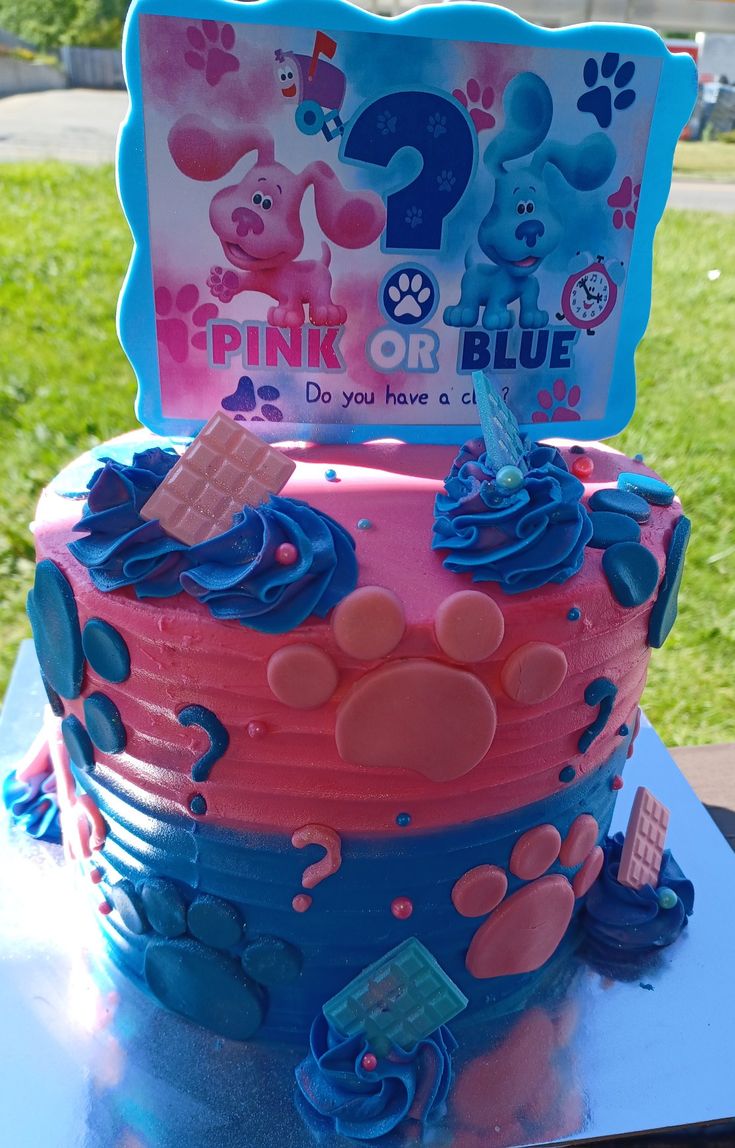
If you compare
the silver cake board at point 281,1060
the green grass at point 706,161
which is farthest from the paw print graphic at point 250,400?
the green grass at point 706,161

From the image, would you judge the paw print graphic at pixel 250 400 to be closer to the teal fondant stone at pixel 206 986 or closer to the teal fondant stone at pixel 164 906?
the teal fondant stone at pixel 164 906

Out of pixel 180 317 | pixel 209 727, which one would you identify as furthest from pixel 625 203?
pixel 209 727

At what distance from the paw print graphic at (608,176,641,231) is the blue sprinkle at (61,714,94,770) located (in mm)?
1354

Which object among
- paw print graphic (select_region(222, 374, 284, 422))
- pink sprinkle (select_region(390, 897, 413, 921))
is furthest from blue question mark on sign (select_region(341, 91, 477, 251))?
pink sprinkle (select_region(390, 897, 413, 921))

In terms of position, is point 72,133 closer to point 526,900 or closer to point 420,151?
point 420,151

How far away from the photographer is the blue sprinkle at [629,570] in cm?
161

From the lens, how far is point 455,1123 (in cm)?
174

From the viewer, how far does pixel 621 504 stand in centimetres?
178

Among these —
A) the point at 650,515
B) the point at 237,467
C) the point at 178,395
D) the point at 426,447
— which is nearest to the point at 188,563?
the point at 237,467

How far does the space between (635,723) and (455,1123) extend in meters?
0.80

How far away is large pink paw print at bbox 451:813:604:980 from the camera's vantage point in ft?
5.48

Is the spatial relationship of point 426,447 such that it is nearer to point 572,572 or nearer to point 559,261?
point 559,261

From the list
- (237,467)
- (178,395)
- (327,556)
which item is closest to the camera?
(327,556)

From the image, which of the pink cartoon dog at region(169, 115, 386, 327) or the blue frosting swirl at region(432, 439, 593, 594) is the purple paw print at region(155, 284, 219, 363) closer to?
the pink cartoon dog at region(169, 115, 386, 327)
